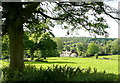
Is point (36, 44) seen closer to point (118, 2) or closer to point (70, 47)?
point (70, 47)

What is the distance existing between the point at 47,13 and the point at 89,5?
2111mm

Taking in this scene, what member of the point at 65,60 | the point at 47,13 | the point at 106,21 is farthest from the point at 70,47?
the point at 106,21

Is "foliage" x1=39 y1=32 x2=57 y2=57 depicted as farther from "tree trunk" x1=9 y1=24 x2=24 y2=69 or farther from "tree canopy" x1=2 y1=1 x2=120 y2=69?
"tree trunk" x1=9 y1=24 x2=24 y2=69

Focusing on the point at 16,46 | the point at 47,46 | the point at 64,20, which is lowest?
the point at 47,46

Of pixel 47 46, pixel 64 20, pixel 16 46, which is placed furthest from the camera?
pixel 47 46

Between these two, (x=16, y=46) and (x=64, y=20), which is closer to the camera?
(x=16, y=46)

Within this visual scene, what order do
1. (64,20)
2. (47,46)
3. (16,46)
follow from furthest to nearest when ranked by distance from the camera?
(47,46) → (64,20) → (16,46)

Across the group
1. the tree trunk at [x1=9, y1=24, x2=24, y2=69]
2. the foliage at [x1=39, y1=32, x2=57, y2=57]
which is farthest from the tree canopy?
the foliage at [x1=39, y1=32, x2=57, y2=57]

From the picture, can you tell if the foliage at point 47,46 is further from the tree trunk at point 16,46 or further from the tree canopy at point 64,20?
the tree trunk at point 16,46

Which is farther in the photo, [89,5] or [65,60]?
[65,60]

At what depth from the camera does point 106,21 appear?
21.5ft

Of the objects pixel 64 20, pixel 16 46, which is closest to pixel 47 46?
pixel 64 20

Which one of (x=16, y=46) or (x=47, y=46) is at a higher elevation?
(x=16, y=46)

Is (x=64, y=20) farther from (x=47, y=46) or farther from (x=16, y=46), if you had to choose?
(x=47, y=46)
